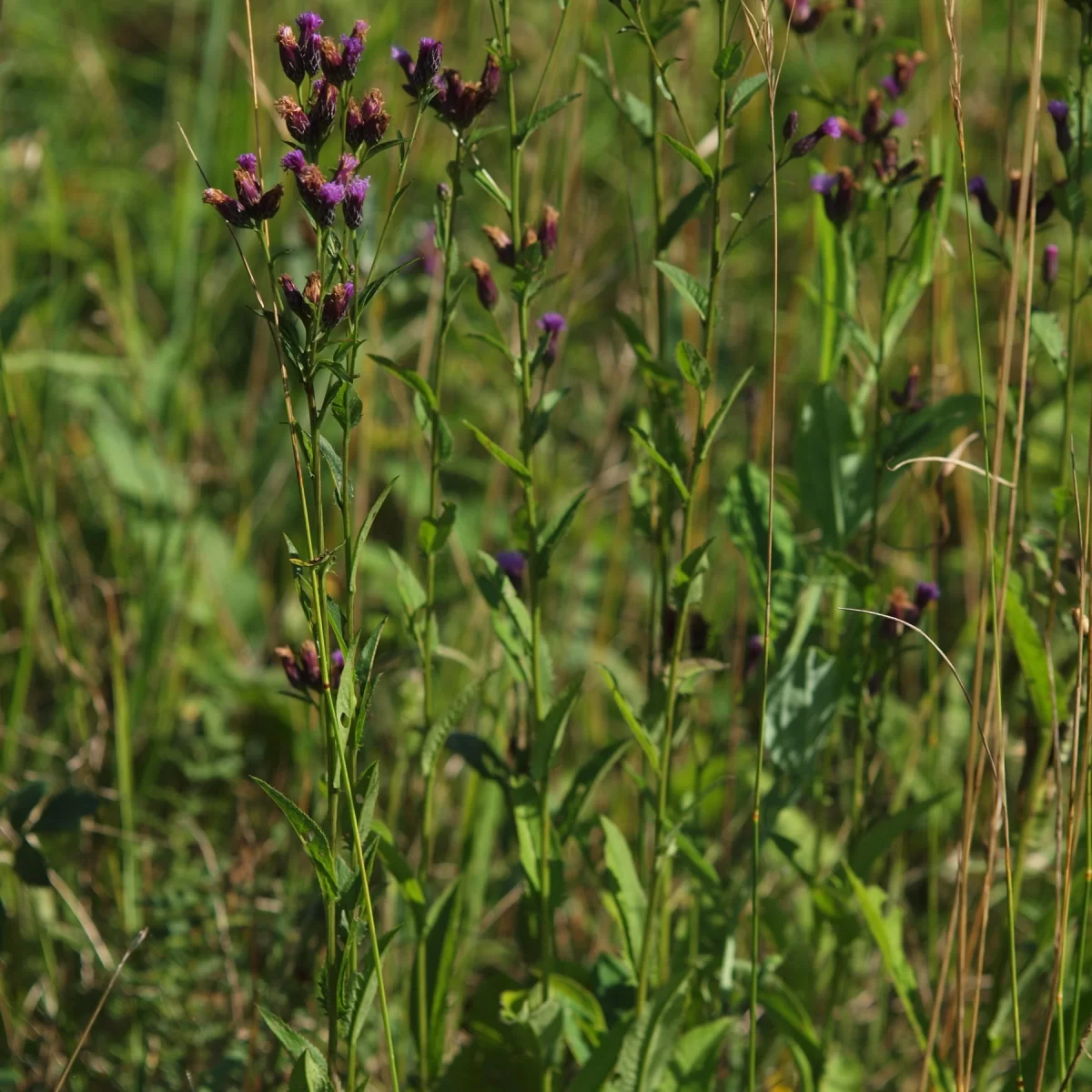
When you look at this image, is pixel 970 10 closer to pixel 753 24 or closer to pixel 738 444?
pixel 738 444

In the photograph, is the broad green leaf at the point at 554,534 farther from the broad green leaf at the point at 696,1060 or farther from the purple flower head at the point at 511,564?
→ the broad green leaf at the point at 696,1060

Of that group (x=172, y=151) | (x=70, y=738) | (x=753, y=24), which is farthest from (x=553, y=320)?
(x=172, y=151)

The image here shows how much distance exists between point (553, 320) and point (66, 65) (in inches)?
98.7

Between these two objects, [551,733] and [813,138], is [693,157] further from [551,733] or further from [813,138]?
[551,733]

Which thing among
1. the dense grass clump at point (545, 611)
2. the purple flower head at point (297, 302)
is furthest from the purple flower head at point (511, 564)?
the purple flower head at point (297, 302)

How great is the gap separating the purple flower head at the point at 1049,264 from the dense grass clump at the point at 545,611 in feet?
0.14

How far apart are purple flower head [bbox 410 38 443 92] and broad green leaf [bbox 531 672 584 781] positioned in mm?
596

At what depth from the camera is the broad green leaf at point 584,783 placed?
1438 mm

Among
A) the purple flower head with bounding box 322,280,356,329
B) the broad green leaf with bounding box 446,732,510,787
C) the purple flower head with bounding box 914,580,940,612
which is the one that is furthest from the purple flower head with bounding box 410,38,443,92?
the purple flower head with bounding box 914,580,940,612

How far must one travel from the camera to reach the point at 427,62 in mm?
1135

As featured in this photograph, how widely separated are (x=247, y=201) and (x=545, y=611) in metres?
1.49

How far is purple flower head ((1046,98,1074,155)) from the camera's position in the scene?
1385 mm

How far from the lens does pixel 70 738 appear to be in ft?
7.02

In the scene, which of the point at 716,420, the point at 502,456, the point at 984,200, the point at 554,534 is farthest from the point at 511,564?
the point at 984,200
